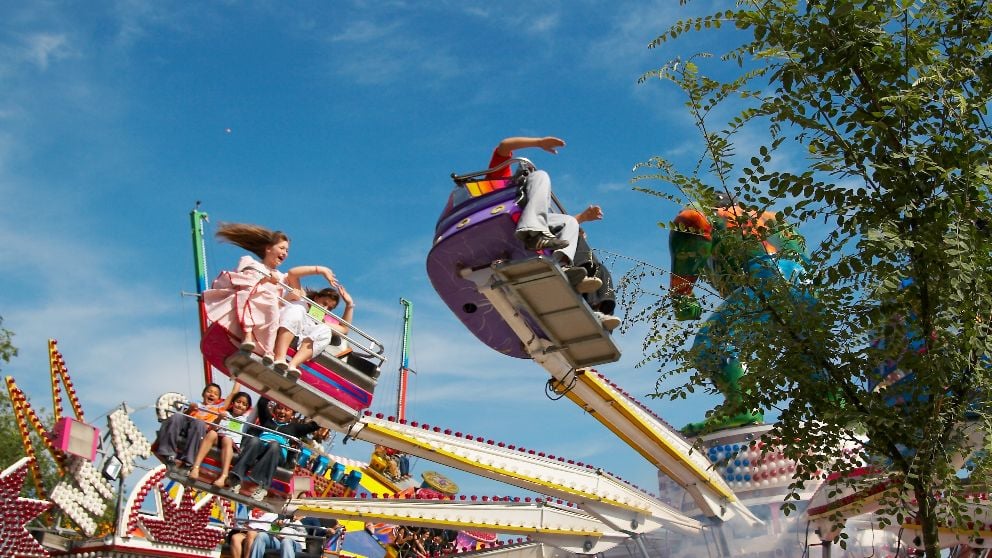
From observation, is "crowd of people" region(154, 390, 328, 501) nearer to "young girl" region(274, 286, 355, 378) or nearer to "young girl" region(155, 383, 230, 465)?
"young girl" region(155, 383, 230, 465)

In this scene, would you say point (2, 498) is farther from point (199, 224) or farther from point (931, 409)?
point (199, 224)

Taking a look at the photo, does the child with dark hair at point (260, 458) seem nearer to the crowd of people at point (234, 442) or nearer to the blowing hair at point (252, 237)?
the crowd of people at point (234, 442)

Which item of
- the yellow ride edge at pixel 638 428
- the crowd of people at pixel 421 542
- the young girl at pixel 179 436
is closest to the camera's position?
the young girl at pixel 179 436

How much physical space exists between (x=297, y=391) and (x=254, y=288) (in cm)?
85

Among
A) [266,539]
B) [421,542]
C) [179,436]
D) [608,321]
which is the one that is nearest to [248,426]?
[179,436]

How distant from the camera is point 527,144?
7434 millimetres

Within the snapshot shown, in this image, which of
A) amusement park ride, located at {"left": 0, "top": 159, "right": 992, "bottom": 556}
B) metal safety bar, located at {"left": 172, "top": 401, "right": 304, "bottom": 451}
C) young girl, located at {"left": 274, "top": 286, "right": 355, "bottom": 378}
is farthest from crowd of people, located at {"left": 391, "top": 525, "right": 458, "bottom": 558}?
young girl, located at {"left": 274, "top": 286, "right": 355, "bottom": 378}

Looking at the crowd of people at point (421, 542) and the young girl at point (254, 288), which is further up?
the crowd of people at point (421, 542)

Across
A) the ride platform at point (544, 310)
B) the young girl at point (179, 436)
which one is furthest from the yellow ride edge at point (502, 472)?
the ride platform at point (544, 310)

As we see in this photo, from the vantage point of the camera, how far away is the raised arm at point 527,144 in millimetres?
7418

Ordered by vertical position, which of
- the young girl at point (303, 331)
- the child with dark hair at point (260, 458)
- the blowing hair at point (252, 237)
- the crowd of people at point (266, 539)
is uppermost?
the blowing hair at point (252, 237)

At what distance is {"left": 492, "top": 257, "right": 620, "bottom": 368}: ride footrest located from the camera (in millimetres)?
6957

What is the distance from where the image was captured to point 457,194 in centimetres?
737

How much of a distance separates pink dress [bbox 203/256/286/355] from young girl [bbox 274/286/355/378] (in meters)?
0.08
